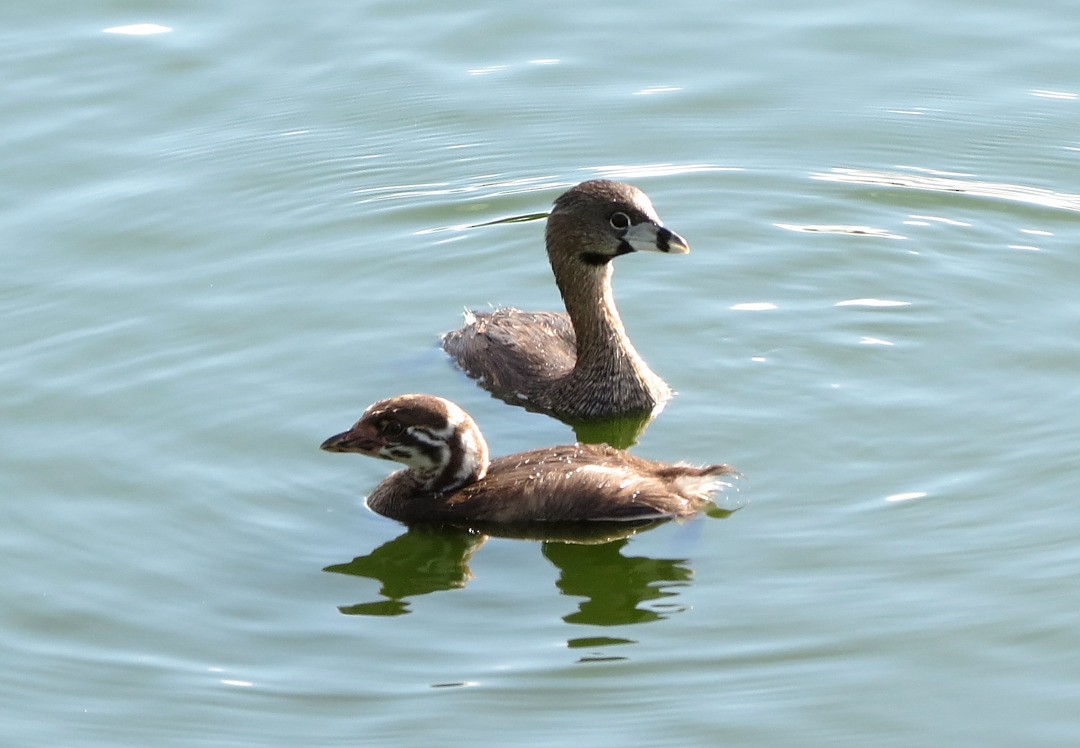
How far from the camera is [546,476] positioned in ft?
30.3

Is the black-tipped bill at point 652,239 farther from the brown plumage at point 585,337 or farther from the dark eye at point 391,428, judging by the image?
the dark eye at point 391,428

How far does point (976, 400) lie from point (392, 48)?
598cm

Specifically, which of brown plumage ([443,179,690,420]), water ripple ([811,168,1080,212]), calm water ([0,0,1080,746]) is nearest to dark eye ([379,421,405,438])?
calm water ([0,0,1080,746])

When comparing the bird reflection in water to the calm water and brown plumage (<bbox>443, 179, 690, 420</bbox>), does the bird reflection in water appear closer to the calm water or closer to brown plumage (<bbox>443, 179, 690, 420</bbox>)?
the calm water

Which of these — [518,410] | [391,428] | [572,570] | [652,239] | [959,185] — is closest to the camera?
[572,570]

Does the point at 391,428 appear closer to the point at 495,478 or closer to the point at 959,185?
the point at 495,478

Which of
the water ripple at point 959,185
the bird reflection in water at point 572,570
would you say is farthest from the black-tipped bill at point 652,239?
the water ripple at point 959,185

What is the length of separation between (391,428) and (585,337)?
6.31ft

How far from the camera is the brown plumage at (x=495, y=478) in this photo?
918cm

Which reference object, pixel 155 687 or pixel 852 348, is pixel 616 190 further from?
pixel 155 687

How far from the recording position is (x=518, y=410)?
10875 millimetres

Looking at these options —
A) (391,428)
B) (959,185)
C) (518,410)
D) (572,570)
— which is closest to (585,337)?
(518,410)

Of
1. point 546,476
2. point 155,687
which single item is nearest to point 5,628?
point 155,687

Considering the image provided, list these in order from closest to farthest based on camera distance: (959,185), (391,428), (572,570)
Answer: (572,570) < (391,428) < (959,185)
